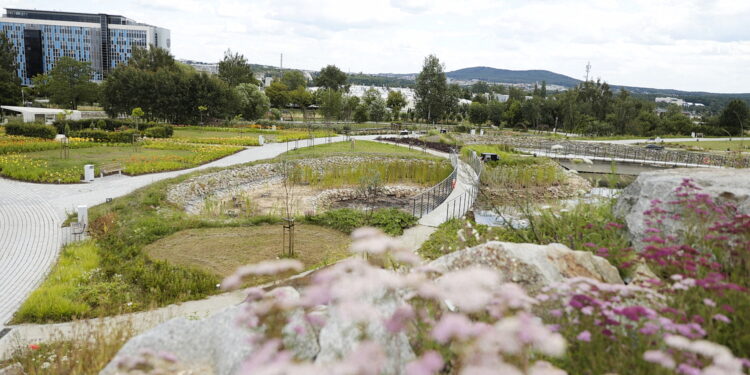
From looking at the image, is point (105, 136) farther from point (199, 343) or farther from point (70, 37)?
point (70, 37)

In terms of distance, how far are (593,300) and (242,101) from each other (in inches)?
1855

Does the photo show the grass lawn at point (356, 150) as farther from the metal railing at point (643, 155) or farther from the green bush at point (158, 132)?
the green bush at point (158, 132)

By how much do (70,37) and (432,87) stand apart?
307ft

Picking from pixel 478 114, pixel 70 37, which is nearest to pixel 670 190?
pixel 478 114

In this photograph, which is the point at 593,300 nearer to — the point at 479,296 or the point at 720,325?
the point at 479,296

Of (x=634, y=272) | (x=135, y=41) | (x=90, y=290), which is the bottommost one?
(x=90, y=290)

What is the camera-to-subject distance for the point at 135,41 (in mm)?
112250

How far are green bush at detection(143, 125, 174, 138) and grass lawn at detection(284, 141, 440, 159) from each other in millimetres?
10248

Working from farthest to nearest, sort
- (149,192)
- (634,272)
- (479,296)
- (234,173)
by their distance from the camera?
1. (234,173)
2. (149,192)
3. (634,272)
4. (479,296)

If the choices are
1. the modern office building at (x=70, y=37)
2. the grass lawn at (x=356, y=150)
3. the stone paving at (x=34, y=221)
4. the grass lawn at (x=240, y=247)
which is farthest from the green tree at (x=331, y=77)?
the grass lawn at (x=240, y=247)

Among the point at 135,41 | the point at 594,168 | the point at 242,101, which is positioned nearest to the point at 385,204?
the point at 594,168

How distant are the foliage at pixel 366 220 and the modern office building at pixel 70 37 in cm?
11356

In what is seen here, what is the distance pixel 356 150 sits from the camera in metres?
26.8

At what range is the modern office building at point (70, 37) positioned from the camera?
106750 mm
